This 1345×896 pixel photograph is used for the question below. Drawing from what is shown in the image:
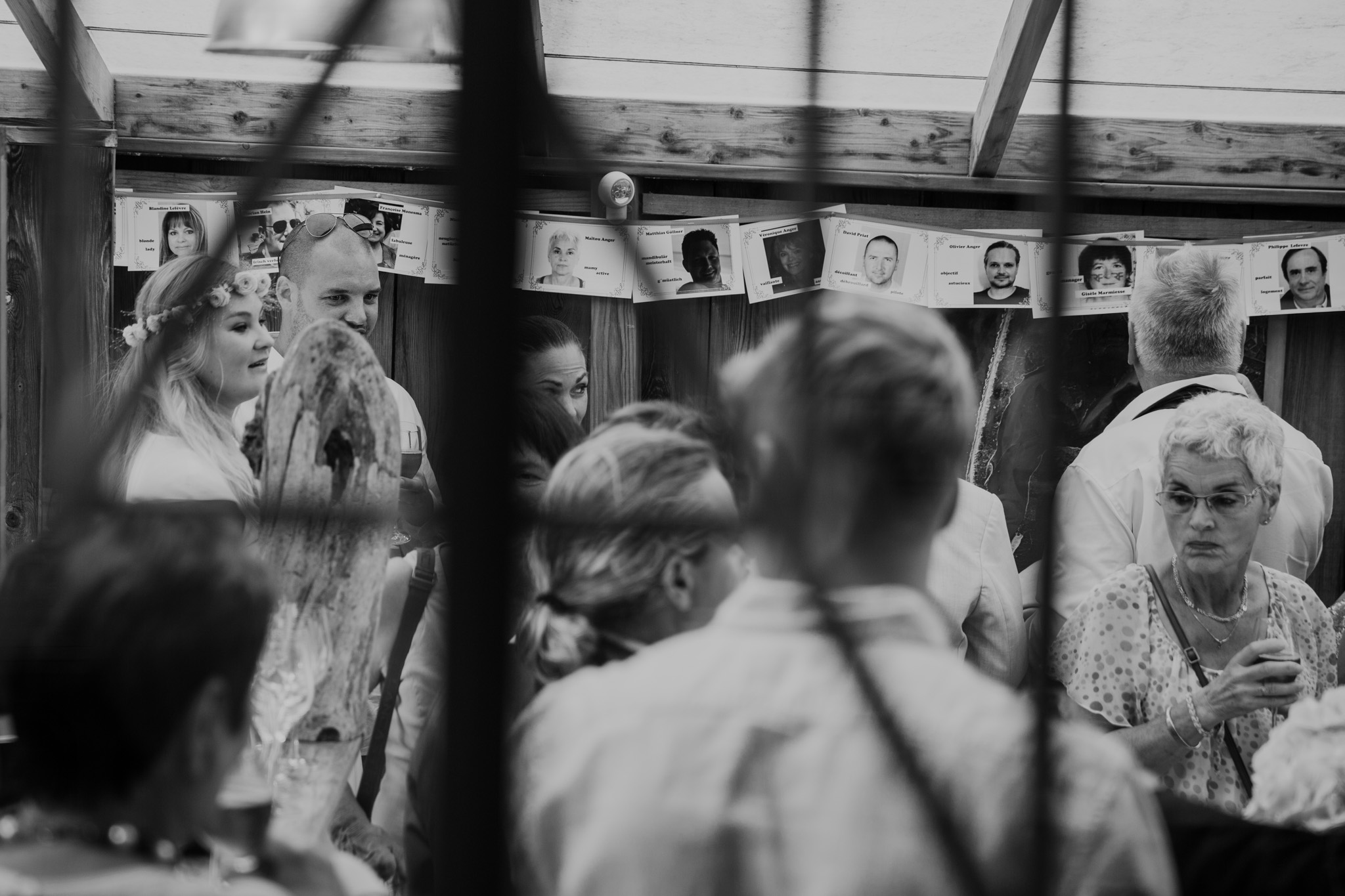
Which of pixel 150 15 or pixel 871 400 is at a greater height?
pixel 150 15

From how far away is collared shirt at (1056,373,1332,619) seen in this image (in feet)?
6.36

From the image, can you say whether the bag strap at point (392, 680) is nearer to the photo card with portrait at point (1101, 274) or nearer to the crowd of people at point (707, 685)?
the crowd of people at point (707, 685)

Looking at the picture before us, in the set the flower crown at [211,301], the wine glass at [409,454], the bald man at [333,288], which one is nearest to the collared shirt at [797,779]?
the flower crown at [211,301]

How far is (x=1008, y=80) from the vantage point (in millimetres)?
2375

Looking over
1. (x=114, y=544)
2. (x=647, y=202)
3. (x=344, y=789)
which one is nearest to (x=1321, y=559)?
(x=647, y=202)

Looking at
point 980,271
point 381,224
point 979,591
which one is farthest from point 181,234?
point 979,591

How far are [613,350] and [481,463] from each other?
5.34 ft

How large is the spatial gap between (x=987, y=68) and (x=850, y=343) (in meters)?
1.71

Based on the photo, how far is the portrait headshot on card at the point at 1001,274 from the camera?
8.74ft

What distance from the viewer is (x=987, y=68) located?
250 cm

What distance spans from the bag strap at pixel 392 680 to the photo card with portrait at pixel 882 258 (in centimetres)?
134

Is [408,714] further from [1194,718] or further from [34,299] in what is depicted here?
[34,299]

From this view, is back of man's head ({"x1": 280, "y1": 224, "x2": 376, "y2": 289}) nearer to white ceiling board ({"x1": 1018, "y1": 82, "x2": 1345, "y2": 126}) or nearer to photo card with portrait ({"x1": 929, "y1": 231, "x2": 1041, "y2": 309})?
photo card with portrait ({"x1": 929, "y1": 231, "x2": 1041, "y2": 309})

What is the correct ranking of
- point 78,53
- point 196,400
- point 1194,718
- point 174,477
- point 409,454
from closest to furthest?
1. point 174,477
2. point 196,400
3. point 1194,718
4. point 409,454
5. point 78,53
